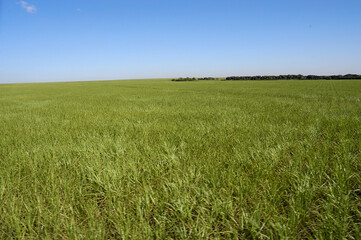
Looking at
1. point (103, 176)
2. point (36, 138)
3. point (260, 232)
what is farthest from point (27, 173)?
point (260, 232)

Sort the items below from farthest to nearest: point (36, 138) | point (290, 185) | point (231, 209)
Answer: point (36, 138) → point (290, 185) → point (231, 209)

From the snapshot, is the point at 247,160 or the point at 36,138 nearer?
the point at 247,160

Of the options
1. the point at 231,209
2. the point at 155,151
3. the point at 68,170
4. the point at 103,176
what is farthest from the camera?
the point at 155,151

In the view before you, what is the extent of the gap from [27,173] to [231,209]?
8.94 ft

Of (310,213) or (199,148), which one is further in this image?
(199,148)

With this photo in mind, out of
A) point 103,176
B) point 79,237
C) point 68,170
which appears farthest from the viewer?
point 68,170

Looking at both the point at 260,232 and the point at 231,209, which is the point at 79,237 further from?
the point at 260,232

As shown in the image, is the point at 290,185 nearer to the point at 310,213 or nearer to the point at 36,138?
the point at 310,213

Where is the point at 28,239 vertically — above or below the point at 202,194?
below

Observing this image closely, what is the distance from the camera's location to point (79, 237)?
1.35 metres

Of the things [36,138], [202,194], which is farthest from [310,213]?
[36,138]

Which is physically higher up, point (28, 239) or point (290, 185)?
point (290, 185)

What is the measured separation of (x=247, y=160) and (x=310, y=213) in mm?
976

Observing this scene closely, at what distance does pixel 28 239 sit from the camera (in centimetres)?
144
